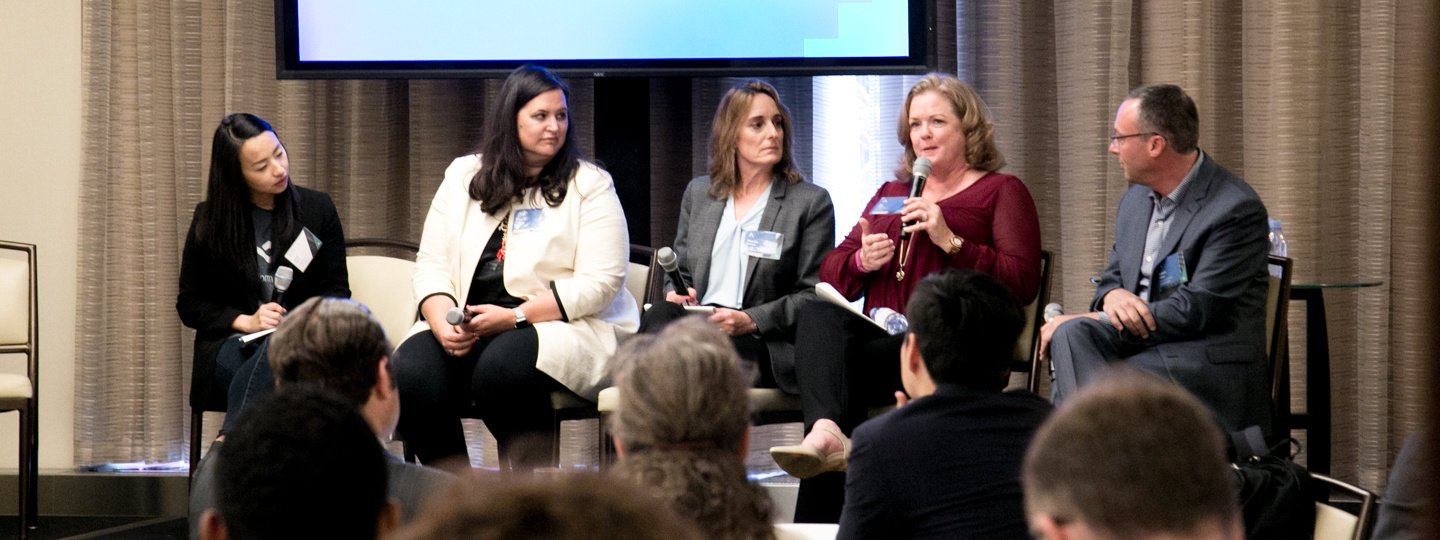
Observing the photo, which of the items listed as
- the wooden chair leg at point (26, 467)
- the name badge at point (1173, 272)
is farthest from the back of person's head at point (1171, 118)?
the wooden chair leg at point (26, 467)

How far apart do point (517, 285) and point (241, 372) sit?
2.26 ft

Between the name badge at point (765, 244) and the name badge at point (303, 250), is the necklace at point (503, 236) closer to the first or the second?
the name badge at point (303, 250)

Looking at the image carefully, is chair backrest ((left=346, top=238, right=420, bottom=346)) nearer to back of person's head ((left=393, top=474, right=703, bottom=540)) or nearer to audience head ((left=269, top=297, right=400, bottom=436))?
audience head ((left=269, top=297, right=400, bottom=436))

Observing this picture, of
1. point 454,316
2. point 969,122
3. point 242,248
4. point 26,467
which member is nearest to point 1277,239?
point 969,122

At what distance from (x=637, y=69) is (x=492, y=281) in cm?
77

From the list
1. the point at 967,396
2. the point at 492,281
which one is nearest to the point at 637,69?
the point at 492,281

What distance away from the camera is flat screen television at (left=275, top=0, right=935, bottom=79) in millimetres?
3918

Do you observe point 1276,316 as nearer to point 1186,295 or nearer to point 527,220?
point 1186,295

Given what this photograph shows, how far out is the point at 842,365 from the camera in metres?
3.20

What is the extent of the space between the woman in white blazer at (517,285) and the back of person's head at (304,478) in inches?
82.9

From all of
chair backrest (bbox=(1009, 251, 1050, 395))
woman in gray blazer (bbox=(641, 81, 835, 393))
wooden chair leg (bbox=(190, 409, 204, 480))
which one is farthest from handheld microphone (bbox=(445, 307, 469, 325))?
chair backrest (bbox=(1009, 251, 1050, 395))

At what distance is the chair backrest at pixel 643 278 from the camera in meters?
3.72

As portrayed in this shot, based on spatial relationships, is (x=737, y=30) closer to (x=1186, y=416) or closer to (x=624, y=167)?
(x=624, y=167)

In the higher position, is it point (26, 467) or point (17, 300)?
point (17, 300)
